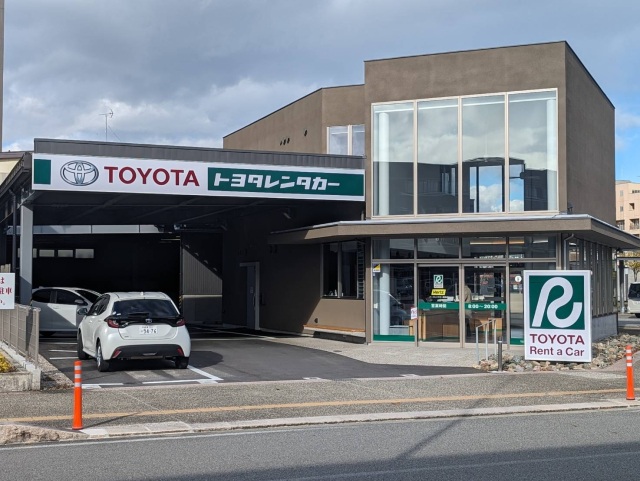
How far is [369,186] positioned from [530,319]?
6444mm

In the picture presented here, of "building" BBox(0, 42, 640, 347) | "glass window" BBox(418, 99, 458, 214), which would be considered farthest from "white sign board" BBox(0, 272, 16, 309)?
"glass window" BBox(418, 99, 458, 214)

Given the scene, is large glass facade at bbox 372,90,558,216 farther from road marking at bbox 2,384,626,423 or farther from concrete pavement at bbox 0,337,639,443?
road marking at bbox 2,384,626,423

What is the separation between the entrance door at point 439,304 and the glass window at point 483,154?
6.28 feet

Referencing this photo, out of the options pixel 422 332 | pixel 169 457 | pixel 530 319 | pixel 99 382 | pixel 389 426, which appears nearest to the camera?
pixel 169 457

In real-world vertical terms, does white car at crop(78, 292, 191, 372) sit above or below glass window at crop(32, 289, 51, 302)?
below

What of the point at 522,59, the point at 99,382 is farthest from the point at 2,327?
the point at 522,59

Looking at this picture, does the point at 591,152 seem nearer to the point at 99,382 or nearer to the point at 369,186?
the point at 369,186

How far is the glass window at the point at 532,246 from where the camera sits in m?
20.8

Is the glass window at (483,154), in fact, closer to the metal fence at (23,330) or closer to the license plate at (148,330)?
the license plate at (148,330)

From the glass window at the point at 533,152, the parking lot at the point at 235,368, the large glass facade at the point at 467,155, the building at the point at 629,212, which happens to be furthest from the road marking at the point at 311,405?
the building at the point at 629,212

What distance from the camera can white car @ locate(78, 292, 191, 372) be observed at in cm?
1542

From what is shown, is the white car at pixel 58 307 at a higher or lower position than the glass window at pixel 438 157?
lower

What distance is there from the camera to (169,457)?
28.9ft

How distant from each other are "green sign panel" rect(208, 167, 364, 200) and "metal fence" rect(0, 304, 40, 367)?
590cm
